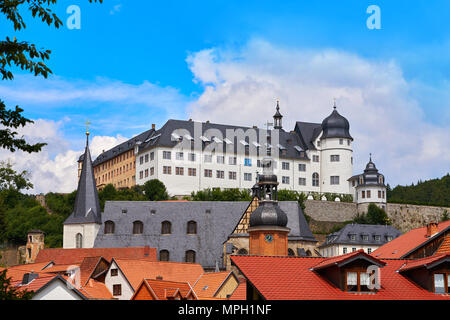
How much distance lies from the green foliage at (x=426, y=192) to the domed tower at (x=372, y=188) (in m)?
25.7

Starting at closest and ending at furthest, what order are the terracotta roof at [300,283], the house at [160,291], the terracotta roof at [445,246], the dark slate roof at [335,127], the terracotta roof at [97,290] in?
the terracotta roof at [300,283]
the terracotta roof at [445,246]
the house at [160,291]
the terracotta roof at [97,290]
the dark slate roof at [335,127]

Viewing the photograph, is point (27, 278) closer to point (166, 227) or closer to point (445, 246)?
point (166, 227)

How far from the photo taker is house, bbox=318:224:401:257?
101125 mm

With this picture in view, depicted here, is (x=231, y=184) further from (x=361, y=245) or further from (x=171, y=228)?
(x=171, y=228)

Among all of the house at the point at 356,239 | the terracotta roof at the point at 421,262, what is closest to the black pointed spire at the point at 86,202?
the house at the point at 356,239

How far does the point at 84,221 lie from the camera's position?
262 feet

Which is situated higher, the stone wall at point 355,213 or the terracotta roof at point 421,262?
the stone wall at point 355,213

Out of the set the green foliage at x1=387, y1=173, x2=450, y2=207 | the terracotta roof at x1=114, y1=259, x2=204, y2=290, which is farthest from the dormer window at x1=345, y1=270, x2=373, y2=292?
the green foliage at x1=387, y1=173, x2=450, y2=207

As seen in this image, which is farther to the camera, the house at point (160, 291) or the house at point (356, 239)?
the house at point (356, 239)

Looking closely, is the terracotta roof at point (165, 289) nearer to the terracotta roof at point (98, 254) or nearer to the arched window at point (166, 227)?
the terracotta roof at point (98, 254)

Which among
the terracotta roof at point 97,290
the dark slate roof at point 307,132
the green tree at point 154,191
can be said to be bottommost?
the terracotta roof at point 97,290

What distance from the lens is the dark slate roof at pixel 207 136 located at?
124m
